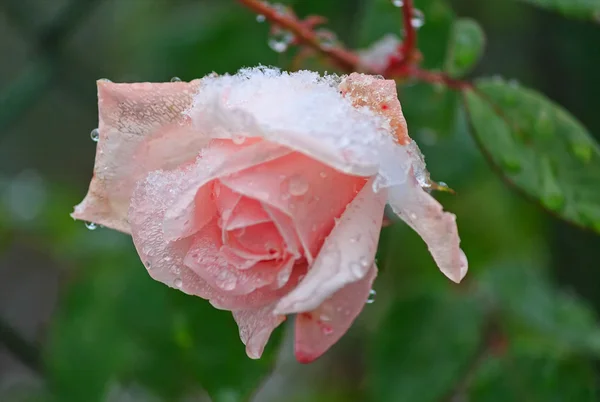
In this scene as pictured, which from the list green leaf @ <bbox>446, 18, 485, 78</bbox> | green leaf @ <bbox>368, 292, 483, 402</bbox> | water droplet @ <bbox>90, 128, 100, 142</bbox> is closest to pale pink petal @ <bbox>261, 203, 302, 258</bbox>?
water droplet @ <bbox>90, 128, 100, 142</bbox>

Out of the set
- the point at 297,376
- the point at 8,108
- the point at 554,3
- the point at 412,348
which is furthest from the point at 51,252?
the point at 554,3

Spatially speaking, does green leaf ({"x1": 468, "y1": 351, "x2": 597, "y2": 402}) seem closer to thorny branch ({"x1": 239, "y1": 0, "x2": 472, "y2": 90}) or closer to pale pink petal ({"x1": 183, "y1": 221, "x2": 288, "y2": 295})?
thorny branch ({"x1": 239, "y1": 0, "x2": 472, "y2": 90})

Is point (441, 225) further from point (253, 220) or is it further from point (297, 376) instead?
point (297, 376)

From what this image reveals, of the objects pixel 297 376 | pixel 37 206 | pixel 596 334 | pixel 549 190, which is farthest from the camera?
pixel 297 376

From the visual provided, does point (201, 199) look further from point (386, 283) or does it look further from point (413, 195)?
point (386, 283)

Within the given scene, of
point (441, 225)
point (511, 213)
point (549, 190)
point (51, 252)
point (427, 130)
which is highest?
point (441, 225)

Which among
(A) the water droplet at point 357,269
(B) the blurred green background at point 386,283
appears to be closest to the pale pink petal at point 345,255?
(A) the water droplet at point 357,269

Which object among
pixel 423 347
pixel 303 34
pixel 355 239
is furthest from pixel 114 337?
pixel 355 239
